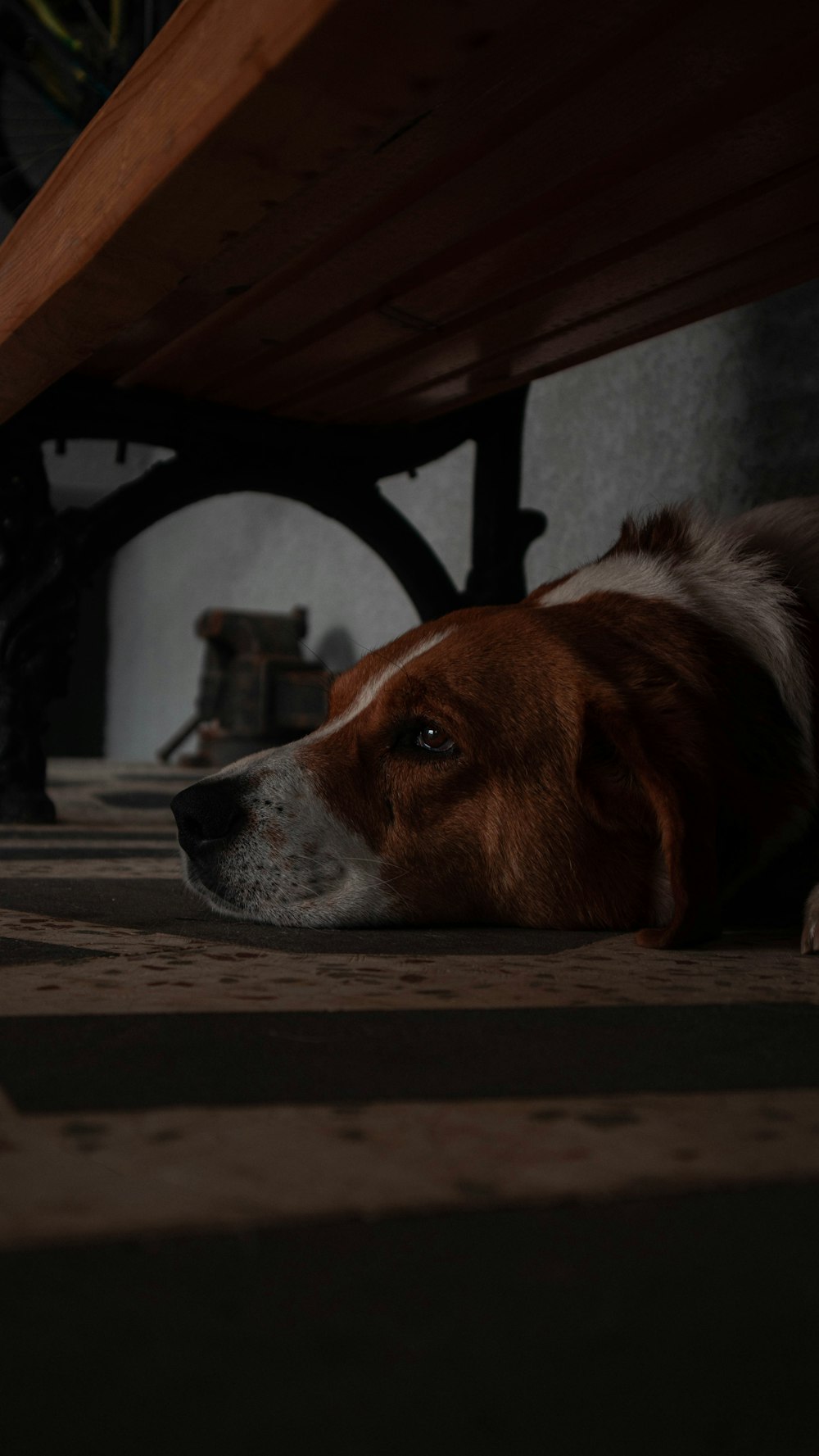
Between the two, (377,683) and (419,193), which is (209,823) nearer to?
(377,683)

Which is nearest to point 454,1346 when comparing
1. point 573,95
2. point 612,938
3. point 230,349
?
point 612,938

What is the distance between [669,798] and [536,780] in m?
0.16

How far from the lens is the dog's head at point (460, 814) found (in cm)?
118

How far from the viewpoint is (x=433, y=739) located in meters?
1.24

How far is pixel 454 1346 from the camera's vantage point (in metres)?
0.36

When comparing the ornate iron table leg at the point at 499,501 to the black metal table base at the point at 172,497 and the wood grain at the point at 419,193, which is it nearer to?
the black metal table base at the point at 172,497

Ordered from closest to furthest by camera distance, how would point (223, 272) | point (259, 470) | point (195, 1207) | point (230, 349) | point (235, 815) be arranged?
point (195, 1207)
point (235, 815)
point (223, 272)
point (230, 349)
point (259, 470)

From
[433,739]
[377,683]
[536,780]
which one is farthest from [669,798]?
[377,683]

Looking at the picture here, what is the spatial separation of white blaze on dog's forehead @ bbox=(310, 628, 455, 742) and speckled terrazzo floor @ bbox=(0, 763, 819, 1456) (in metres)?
0.47

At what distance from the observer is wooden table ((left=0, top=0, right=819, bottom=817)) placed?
2.90 feet

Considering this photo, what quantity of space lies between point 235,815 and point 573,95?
0.77 metres

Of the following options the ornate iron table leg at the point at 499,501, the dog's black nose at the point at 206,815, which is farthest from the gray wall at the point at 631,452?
the dog's black nose at the point at 206,815

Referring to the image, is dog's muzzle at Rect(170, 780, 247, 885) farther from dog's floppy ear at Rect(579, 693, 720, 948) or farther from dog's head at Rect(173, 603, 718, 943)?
dog's floppy ear at Rect(579, 693, 720, 948)

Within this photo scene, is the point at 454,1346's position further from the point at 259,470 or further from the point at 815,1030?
the point at 259,470
